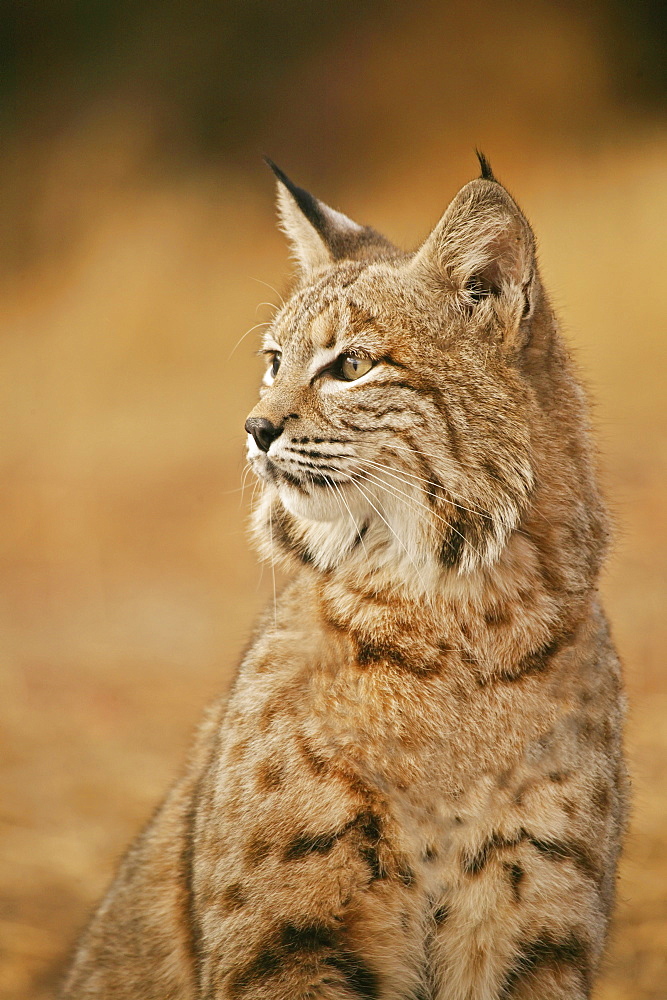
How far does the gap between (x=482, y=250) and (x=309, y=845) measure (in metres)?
1.43

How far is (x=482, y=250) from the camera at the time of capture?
233 cm

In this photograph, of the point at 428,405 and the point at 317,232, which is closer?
the point at 428,405

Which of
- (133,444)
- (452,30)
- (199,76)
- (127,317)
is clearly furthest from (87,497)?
(452,30)

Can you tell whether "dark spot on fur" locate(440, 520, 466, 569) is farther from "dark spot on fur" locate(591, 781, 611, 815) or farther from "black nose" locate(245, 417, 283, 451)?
"dark spot on fur" locate(591, 781, 611, 815)

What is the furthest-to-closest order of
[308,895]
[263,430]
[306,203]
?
[306,203], [263,430], [308,895]

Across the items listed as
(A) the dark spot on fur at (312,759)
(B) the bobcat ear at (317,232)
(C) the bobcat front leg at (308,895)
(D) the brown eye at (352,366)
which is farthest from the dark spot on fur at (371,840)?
(B) the bobcat ear at (317,232)

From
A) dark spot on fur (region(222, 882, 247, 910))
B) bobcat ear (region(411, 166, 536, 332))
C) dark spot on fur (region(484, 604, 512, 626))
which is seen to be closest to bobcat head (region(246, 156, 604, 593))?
bobcat ear (region(411, 166, 536, 332))

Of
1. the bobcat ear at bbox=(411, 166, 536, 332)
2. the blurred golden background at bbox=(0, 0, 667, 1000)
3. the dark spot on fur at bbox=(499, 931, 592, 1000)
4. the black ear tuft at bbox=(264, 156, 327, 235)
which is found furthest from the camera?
the blurred golden background at bbox=(0, 0, 667, 1000)

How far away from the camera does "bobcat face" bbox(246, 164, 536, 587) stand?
2.32m

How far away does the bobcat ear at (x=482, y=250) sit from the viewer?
2.23 metres

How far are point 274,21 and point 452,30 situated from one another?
72 cm

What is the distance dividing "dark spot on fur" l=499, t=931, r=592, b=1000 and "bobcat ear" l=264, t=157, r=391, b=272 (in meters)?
1.81

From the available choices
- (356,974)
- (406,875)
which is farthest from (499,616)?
(356,974)

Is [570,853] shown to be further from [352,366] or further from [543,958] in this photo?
[352,366]
